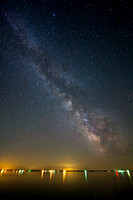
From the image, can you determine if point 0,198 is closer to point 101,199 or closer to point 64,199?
point 64,199

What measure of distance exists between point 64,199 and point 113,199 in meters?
4.15

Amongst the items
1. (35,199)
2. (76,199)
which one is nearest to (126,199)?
(76,199)

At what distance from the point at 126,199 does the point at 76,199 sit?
162 inches

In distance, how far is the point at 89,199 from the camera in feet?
28.7

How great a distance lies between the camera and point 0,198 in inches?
340

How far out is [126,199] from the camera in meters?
8.62

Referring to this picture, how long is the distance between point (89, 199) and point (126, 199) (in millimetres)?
3032

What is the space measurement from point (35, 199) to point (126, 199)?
24.7ft

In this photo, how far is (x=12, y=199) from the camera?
27.6 ft

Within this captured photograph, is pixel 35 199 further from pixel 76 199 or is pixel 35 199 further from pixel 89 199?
pixel 89 199

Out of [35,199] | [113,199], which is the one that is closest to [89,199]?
[113,199]

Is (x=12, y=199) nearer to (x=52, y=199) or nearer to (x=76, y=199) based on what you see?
(x=52, y=199)

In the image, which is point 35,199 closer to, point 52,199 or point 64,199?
point 52,199

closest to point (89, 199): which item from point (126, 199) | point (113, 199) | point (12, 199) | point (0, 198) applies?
point (113, 199)
